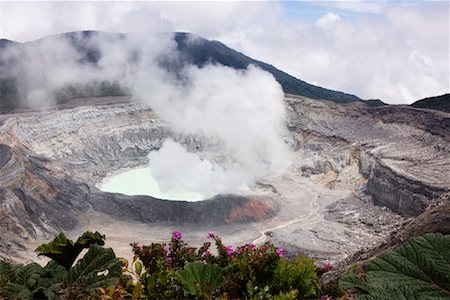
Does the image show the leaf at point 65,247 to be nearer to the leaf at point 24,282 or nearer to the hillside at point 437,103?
the leaf at point 24,282

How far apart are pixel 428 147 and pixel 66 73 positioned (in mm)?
52544

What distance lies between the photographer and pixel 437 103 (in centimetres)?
6706

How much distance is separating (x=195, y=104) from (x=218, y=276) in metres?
63.9

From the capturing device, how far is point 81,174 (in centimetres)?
5178

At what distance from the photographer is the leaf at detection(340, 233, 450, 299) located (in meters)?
3.30

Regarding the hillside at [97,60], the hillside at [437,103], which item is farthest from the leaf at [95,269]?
the hillside at [437,103]

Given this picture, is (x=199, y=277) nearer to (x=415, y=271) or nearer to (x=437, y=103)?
(x=415, y=271)

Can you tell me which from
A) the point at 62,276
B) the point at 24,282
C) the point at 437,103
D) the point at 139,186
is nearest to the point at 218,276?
the point at 62,276

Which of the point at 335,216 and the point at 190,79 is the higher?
→ the point at 190,79

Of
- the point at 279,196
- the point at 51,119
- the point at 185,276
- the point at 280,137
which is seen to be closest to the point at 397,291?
the point at 185,276

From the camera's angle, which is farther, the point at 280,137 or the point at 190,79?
the point at 190,79

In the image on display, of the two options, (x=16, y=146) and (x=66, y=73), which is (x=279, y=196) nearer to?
(x=16, y=146)

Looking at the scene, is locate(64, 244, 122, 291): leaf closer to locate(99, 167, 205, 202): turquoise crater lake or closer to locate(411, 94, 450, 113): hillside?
locate(99, 167, 205, 202): turquoise crater lake

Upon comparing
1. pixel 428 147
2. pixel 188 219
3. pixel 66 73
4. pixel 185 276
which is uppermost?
pixel 66 73
